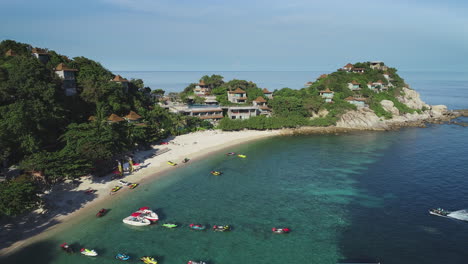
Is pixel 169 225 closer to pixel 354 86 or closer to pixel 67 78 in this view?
pixel 67 78

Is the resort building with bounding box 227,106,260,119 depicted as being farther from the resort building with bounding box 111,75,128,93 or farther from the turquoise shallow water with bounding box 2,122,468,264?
the resort building with bounding box 111,75,128,93

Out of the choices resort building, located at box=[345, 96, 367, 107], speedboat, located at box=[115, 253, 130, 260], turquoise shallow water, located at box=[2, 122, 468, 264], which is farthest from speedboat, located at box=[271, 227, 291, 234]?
resort building, located at box=[345, 96, 367, 107]

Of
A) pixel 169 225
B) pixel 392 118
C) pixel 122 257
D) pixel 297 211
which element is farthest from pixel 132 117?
pixel 392 118

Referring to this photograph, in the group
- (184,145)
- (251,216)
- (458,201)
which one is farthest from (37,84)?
(458,201)

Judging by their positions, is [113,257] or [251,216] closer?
[113,257]

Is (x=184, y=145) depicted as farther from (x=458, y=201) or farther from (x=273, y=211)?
(x=458, y=201)

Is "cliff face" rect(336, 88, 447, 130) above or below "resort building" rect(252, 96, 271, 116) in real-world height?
below
